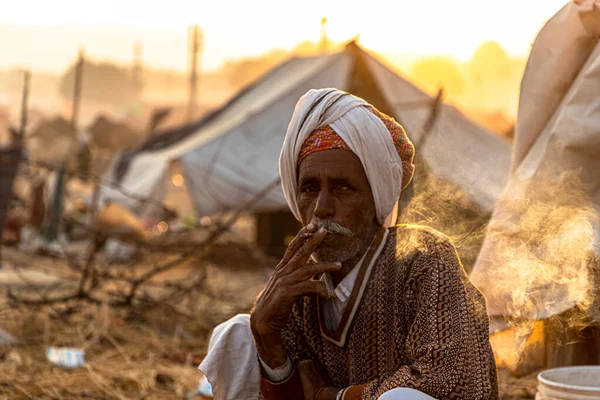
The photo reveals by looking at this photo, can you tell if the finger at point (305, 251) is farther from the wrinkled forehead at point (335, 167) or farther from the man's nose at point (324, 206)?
the wrinkled forehead at point (335, 167)

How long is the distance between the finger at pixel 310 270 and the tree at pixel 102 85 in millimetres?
75187

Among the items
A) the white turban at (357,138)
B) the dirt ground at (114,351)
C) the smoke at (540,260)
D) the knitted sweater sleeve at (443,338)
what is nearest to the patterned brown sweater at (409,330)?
the knitted sweater sleeve at (443,338)

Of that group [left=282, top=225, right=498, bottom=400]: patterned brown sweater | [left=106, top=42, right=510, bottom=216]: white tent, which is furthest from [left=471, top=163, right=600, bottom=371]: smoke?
[left=106, top=42, right=510, bottom=216]: white tent

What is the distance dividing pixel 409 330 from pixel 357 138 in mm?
582

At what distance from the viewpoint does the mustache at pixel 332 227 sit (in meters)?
2.47

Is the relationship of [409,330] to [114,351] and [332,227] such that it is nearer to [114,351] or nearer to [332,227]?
[332,227]

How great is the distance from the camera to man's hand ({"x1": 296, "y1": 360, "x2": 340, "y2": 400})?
2.52 m

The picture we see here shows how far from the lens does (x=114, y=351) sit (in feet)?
19.0

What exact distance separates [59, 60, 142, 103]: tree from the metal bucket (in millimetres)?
74960

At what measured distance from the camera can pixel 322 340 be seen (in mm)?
2672

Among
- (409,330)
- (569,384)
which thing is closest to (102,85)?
(569,384)

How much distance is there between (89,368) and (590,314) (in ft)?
9.96

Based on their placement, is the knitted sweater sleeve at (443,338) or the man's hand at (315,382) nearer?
the knitted sweater sleeve at (443,338)

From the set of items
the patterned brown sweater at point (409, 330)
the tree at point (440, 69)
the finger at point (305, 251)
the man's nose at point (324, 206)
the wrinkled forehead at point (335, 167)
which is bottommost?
the patterned brown sweater at point (409, 330)
